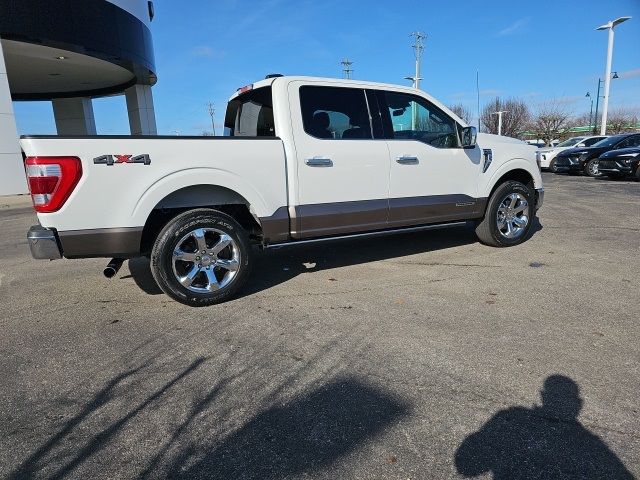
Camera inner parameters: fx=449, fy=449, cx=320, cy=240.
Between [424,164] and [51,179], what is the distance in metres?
3.70

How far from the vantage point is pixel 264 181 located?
13.9 feet

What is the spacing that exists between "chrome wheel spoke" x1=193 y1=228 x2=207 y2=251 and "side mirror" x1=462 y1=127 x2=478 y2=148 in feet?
10.7

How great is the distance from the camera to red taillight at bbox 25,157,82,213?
3.42m

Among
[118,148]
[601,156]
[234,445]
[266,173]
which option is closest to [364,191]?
[266,173]

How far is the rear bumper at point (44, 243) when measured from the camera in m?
3.61

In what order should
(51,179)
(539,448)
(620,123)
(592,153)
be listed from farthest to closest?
(620,123) < (592,153) < (51,179) < (539,448)

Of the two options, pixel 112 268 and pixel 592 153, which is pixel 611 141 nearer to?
pixel 592 153

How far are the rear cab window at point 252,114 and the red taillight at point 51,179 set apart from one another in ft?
6.21

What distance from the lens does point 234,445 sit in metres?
2.23

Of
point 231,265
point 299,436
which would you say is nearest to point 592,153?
point 231,265

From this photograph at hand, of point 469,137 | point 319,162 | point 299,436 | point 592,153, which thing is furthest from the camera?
point 592,153

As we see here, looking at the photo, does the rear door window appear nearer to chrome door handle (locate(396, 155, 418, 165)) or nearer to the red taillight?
chrome door handle (locate(396, 155, 418, 165))

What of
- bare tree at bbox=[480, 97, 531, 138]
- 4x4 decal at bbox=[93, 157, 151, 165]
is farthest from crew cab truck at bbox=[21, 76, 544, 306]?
bare tree at bbox=[480, 97, 531, 138]

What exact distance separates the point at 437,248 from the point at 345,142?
2340 mm
